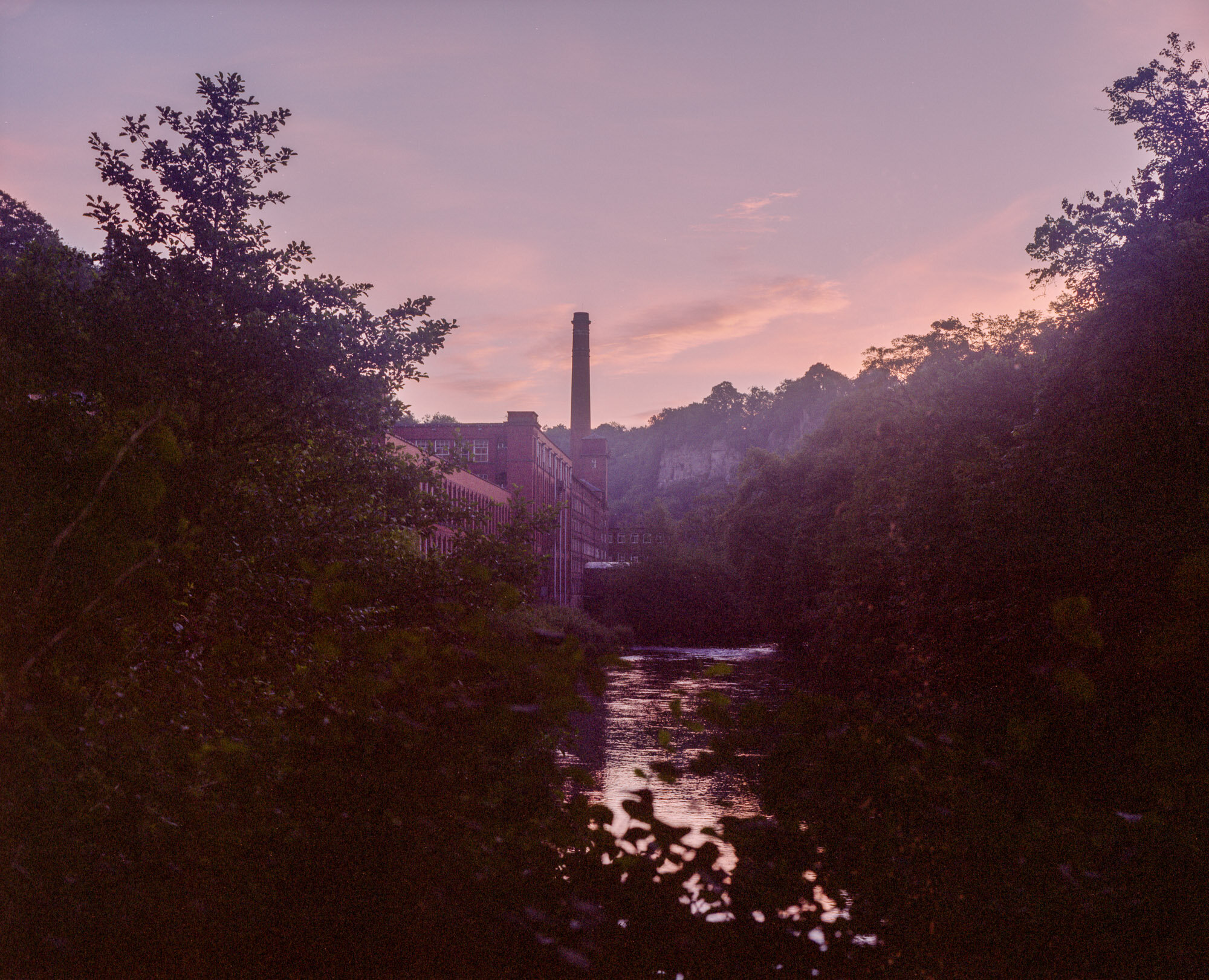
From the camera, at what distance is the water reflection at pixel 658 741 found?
314cm

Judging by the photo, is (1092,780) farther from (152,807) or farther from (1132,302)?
(1132,302)

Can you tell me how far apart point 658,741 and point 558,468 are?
9554 centimetres

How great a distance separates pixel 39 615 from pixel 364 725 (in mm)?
1575

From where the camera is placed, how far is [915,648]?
77.5ft

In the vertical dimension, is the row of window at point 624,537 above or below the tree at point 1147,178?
below

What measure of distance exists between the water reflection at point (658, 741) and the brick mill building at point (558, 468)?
92.9ft

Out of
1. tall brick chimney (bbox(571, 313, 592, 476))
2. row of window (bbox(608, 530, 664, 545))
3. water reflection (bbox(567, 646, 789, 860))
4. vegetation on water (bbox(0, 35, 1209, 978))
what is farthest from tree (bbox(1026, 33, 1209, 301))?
row of window (bbox(608, 530, 664, 545))

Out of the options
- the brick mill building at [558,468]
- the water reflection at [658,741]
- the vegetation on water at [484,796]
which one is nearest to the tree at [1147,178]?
the water reflection at [658,741]

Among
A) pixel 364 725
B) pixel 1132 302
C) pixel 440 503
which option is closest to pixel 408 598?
pixel 364 725

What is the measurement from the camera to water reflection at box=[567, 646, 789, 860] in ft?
10.3

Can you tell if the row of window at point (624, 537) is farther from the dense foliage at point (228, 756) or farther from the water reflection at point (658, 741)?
the dense foliage at point (228, 756)

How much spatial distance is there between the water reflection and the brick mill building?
28.3 metres

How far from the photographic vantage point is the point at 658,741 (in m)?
3.23

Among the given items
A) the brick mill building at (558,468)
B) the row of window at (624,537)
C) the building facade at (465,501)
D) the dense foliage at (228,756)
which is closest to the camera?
the dense foliage at (228,756)
